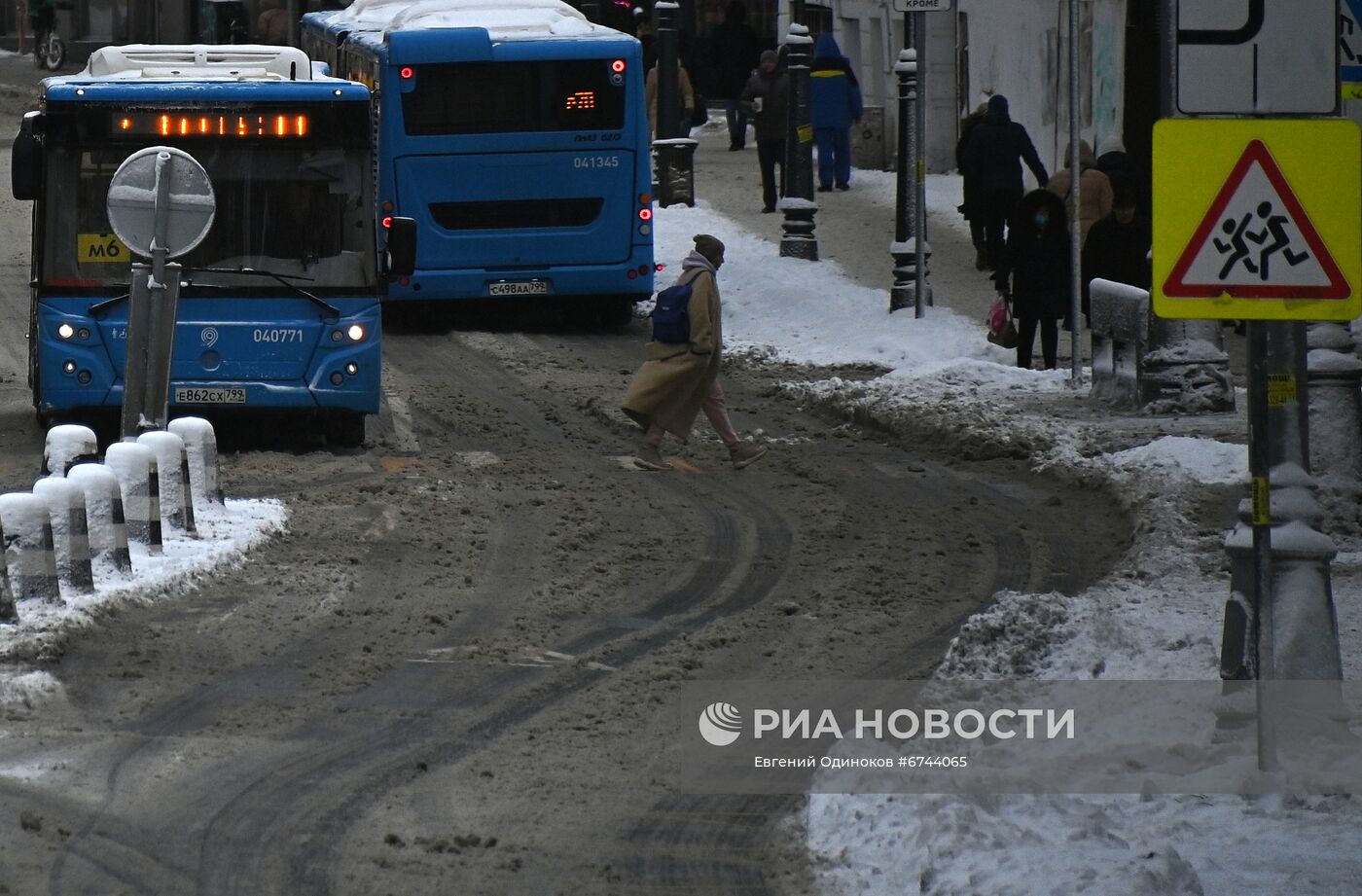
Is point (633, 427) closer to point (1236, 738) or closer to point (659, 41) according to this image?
point (1236, 738)

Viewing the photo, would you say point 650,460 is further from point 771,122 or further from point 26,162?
point 771,122

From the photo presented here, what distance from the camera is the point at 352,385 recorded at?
1549 centimetres

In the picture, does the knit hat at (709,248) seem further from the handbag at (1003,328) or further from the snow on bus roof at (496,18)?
the snow on bus roof at (496,18)

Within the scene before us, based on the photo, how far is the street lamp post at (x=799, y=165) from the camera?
81.3 ft

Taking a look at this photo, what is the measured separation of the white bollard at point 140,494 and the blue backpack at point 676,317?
4.50 m

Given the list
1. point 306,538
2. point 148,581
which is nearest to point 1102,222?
point 306,538

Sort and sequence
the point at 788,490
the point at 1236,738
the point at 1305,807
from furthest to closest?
1. the point at 788,490
2. the point at 1236,738
3. the point at 1305,807

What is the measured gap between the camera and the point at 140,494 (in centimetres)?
1105

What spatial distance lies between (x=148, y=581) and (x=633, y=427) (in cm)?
659

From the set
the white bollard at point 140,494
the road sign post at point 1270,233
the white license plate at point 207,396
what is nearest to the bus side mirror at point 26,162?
the white license plate at point 207,396

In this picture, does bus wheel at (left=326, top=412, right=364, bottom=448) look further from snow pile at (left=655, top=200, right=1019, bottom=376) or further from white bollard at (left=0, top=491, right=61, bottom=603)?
white bollard at (left=0, top=491, right=61, bottom=603)

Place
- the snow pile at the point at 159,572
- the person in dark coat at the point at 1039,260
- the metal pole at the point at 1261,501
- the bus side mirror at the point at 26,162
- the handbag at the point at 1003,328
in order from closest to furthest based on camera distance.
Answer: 1. the metal pole at the point at 1261,501
2. the snow pile at the point at 159,572
3. the bus side mirror at the point at 26,162
4. the person in dark coat at the point at 1039,260
5. the handbag at the point at 1003,328

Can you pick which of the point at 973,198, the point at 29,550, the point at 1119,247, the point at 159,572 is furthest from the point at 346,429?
the point at 973,198

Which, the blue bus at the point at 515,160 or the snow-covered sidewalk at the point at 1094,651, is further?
the blue bus at the point at 515,160
